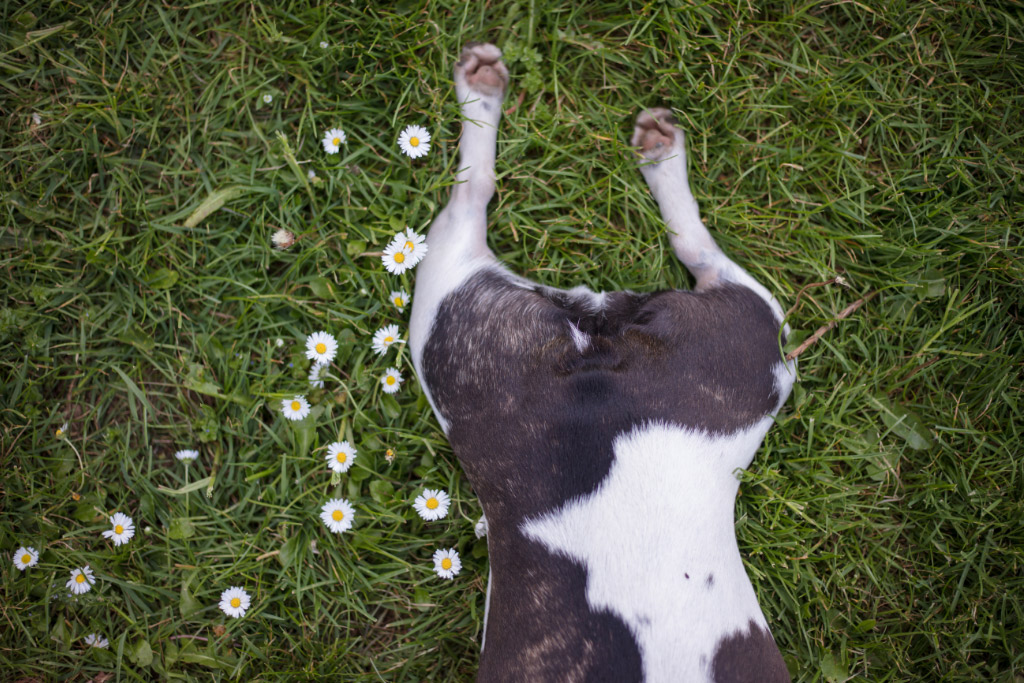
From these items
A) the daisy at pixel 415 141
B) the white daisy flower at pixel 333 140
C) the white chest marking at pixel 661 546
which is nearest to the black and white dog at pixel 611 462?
the white chest marking at pixel 661 546

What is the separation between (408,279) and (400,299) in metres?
0.18

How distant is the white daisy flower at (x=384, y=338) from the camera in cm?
338

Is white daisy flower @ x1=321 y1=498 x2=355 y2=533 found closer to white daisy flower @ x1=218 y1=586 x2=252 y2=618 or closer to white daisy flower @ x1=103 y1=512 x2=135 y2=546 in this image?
white daisy flower @ x1=218 y1=586 x2=252 y2=618

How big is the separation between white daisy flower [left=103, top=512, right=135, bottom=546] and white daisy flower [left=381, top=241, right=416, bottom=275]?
1976mm

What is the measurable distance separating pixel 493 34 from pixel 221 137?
5.29ft

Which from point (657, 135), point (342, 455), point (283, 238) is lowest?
point (342, 455)

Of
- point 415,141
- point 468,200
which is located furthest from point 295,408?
point 415,141

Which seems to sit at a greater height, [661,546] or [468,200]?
[468,200]

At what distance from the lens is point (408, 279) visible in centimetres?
345

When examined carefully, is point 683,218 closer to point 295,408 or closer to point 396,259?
point 396,259

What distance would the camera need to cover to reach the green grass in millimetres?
3498

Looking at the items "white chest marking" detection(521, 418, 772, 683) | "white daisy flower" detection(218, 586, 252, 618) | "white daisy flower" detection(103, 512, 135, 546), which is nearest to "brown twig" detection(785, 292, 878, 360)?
"white chest marking" detection(521, 418, 772, 683)

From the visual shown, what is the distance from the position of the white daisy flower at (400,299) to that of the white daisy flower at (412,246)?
195 millimetres

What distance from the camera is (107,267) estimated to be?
11.6 feet
